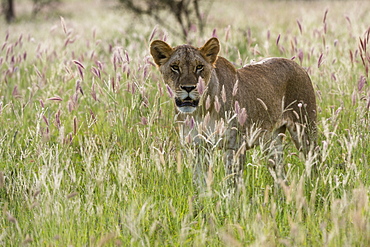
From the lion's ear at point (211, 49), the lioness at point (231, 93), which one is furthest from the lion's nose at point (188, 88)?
the lion's ear at point (211, 49)

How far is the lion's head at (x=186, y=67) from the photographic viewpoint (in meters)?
4.21

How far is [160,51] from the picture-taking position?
4.59 meters

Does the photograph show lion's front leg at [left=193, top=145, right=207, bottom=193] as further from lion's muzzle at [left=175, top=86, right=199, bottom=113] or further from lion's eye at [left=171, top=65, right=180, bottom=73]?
lion's eye at [left=171, top=65, right=180, bottom=73]

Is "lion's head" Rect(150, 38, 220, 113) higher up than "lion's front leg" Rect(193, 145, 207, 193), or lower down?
higher up

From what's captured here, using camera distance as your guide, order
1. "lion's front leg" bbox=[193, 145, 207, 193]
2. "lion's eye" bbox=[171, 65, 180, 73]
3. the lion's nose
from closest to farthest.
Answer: "lion's front leg" bbox=[193, 145, 207, 193]
the lion's nose
"lion's eye" bbox=[171, 65, 180, 73]

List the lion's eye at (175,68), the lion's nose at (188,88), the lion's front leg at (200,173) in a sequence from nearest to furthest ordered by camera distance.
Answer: the lion's front leg at (200,173)
the lion's nose at (188,88)
the lion's eye at (175,68)

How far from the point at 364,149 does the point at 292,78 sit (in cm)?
124

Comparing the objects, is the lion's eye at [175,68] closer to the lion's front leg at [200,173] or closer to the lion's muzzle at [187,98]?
the lion's muzzle at [187,98]

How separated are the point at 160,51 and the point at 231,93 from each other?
765mm

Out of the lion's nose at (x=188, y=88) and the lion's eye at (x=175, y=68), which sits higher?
the lion's eye at (x=175, y=68)

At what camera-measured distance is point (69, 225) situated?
11.1 ft

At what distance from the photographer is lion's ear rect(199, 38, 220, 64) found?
177 inches

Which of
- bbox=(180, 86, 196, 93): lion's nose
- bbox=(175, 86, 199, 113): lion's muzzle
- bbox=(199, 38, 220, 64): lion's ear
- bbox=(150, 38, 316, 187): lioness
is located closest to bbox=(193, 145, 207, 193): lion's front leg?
bbox=(150, 38, 316, 187): lioness

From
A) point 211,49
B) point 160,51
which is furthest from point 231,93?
point 160,51
